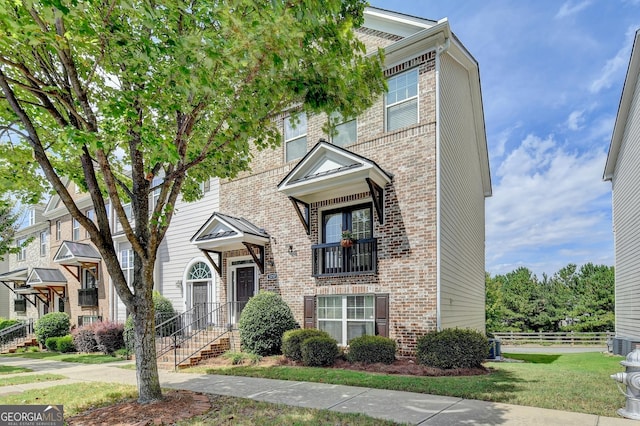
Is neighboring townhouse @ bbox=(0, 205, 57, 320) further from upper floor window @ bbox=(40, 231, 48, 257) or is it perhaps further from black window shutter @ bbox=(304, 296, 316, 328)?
black window shutter @ bbox=(304, 296, 316, 328)

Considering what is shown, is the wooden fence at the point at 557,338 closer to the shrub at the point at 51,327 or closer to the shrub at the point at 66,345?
the shrub at the point at 66,345

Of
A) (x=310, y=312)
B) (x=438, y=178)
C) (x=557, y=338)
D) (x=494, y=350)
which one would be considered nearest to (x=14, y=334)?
(x=310, y=312)

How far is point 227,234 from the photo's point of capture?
13586 mm

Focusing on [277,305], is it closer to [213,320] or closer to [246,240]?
[246,240]

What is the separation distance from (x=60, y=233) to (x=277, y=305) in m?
20.7

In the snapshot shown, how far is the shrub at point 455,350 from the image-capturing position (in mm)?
9172

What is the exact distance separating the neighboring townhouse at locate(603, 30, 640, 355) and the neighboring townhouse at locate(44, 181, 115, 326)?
2298 cm

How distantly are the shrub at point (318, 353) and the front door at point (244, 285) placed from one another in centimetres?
432

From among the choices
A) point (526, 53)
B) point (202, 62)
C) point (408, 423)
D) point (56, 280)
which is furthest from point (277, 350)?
point (56, 280)

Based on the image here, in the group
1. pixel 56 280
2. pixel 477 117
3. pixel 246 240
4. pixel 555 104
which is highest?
pixel 555 104

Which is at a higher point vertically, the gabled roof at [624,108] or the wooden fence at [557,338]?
the gabled roof at [624,108]

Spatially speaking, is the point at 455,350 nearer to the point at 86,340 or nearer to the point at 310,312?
the point at 310,312

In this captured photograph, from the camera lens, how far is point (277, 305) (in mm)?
12242

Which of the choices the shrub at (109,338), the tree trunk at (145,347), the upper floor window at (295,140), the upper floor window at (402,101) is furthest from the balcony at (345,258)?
the shrub at (109,338)
